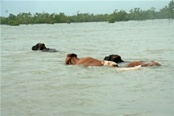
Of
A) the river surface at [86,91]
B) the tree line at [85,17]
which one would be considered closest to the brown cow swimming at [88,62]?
the river surface at [86,91]

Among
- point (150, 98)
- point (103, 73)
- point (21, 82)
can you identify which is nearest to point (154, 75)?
point (103, 73)

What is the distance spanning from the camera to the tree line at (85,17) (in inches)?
3760

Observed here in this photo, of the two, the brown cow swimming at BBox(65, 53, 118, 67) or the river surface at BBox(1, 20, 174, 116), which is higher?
the brown cow swimming at BBox(65, 53, 118, 67)

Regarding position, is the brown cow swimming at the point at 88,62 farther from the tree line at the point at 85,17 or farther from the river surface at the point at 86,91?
the tree line at the point at 85,17

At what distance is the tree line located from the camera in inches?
3760

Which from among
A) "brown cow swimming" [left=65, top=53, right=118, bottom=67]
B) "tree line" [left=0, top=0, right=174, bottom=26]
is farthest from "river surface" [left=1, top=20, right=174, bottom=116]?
"tree line" [left=0, top=0, right=174, bottom=26]

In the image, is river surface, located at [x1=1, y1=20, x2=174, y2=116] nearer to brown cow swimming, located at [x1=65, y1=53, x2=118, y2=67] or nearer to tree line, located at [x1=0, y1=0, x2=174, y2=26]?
brown cow swimming, located at [x1=65, y1=53, x2=118, y2=67]

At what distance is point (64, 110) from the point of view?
7145 mm

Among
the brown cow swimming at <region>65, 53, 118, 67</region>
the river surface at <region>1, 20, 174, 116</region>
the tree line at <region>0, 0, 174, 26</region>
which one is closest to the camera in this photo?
the river surface at <region>1, 20, 174, 116</region>

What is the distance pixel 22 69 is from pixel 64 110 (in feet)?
20.5

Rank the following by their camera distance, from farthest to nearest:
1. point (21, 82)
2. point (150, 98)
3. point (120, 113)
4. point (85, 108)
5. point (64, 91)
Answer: point (21, 82)
point (64, 91)
point (150, 98)
point (85, 108)
point (120, 113)

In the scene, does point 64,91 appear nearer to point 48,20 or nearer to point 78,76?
point 78,76

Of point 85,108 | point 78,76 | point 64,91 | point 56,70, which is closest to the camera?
point 85,108

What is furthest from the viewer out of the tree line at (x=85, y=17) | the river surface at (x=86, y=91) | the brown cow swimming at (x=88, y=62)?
the tree line at (x=85, y=17)
